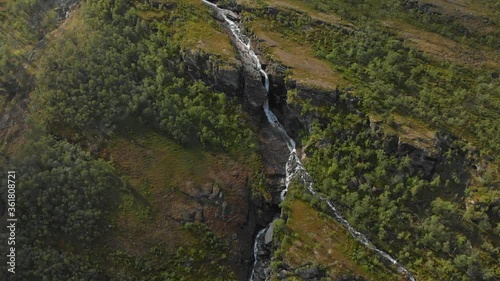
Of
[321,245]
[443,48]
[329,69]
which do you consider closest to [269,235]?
[321,245]

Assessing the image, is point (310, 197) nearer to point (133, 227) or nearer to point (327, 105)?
point (327, 105)

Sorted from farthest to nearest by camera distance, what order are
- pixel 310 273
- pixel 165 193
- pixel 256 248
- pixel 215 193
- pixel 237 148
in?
pixel 237 148 < pixel 215 193 < pixel 165 193 < pixel 256 248 < pixel 310 273

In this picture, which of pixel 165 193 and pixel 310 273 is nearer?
pixel 310 273

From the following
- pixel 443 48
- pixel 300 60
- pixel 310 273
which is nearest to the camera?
pixel 310 273

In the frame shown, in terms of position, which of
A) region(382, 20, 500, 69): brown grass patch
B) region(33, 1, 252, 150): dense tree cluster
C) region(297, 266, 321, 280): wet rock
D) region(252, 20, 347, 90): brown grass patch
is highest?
region(382, 20, 500, 69): brown grass patch

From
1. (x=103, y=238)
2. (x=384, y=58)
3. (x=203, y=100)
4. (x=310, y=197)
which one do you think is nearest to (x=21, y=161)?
(x=103, y=238)

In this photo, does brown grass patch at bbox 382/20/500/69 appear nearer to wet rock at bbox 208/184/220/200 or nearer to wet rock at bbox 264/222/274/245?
wet rock at bbox 264/222/274/245

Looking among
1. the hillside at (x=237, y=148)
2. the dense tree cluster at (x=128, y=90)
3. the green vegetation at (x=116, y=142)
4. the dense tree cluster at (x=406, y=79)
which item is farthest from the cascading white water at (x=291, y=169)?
the dense tree cluster at (x=406, y=79)

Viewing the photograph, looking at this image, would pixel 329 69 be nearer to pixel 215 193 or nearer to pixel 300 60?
pixel 300 60

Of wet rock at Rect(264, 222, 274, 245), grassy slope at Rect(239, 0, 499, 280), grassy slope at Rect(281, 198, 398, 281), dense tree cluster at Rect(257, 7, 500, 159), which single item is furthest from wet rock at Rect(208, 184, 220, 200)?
dense tree cluster at Rect(257, 7, 500, 159)
